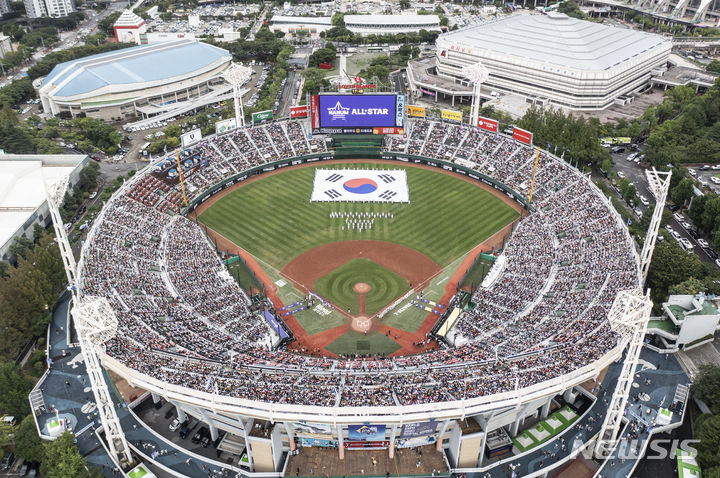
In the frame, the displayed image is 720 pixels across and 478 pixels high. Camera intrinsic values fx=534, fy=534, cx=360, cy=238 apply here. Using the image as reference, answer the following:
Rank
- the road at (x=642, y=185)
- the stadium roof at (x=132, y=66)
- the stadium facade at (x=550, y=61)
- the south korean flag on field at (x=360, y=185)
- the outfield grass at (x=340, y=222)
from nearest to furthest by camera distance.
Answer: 1. the road at (x=642, y=185)
2. the outfield grass at (x=340, y=222)
3. the south korean flag on field at (x=360, y=185)
4. the stadium facade at (x=550, y=61)
5. the stadium roof at (x=132, y=66)

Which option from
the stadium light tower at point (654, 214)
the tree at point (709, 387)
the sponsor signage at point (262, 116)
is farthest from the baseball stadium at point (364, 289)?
the tree at point (709, 387)

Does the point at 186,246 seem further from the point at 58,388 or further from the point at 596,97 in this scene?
the point at 596,97

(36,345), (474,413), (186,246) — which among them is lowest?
(36,345)

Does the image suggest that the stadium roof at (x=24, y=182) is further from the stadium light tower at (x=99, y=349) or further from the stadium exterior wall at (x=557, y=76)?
the stadium exterior wall at (x=557, y=76)

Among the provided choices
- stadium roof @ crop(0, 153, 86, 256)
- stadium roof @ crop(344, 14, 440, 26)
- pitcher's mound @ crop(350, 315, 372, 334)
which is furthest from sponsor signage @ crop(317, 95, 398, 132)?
stadium roof @ crop(344, 14, 440, 26)

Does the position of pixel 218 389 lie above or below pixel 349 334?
above

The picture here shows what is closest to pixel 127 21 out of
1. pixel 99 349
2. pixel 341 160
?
Answer: pixel 341 160

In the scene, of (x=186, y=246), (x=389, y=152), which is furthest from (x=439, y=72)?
(x=186, y=246)
